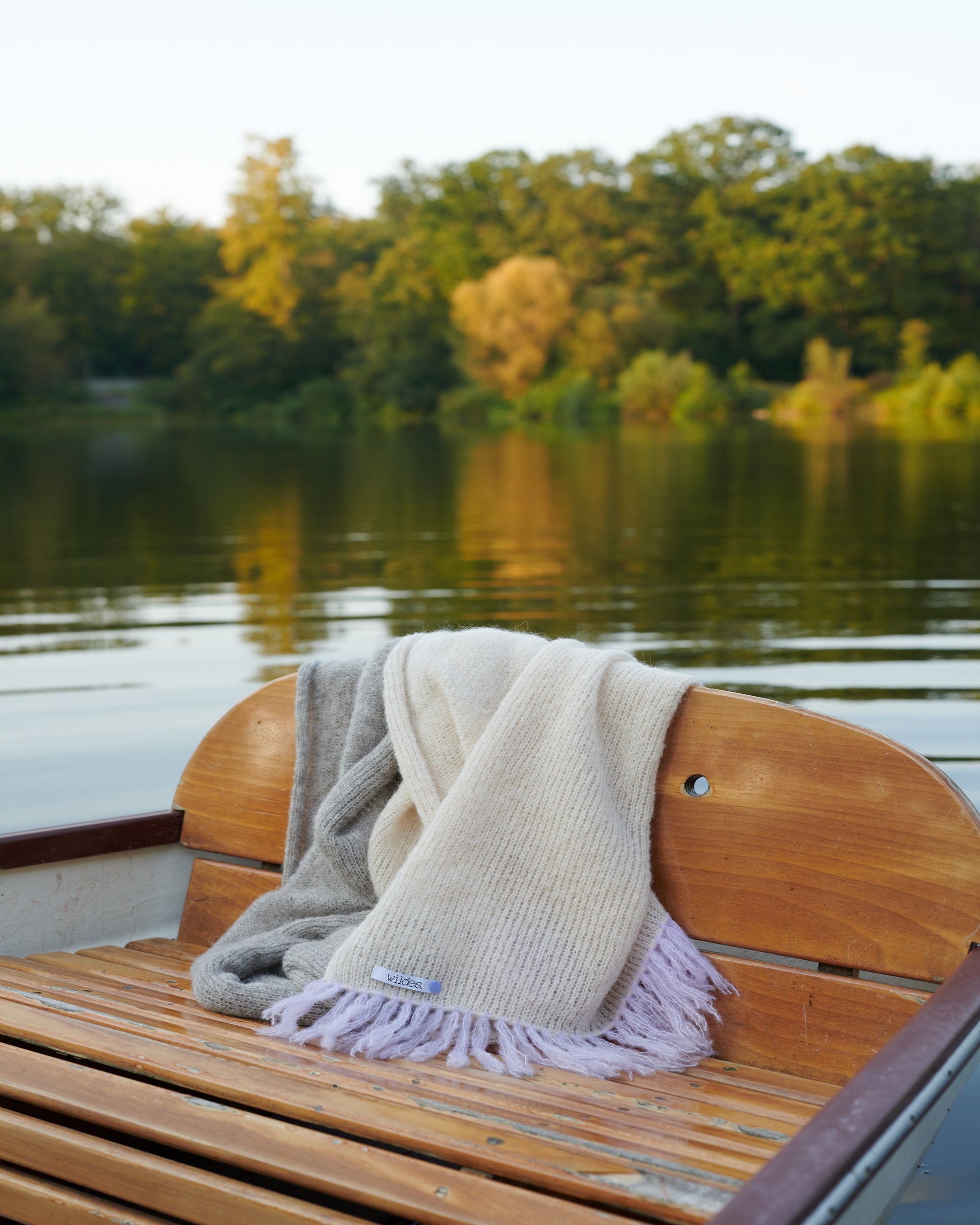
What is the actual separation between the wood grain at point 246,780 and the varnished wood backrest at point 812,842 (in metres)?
0.76

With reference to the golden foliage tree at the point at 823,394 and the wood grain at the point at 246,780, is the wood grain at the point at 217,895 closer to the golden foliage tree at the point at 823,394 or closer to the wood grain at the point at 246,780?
the wood grain at the point at 246,780

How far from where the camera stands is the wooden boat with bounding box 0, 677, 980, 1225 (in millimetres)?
1402

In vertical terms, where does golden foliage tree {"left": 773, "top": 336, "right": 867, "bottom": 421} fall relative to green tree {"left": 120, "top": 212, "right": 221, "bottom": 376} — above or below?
below

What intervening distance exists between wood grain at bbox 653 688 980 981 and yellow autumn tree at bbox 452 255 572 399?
176ft

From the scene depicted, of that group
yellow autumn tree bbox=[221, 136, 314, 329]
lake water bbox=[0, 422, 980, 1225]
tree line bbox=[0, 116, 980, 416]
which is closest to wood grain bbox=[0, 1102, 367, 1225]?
lake water bbox=[0, 422, 980, 1225]

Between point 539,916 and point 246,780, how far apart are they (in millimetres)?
747

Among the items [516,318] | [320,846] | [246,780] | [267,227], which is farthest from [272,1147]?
[267,227]

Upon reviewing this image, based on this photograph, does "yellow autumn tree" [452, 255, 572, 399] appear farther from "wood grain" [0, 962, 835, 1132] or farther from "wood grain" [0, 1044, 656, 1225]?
"wood grain" [0, 1044, 656, 1225]

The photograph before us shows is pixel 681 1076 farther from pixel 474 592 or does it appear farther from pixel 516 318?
pixel 516 318

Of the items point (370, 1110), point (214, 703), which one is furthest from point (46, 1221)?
point (214, 703)

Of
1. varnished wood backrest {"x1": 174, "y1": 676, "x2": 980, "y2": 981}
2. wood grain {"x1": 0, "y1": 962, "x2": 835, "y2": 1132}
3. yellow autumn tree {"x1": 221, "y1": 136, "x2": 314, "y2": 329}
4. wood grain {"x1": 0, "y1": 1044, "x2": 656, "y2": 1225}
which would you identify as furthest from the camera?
yellow autumn tree {"x1": 221, "y1": 136, "x2": 314, "y2": 329}

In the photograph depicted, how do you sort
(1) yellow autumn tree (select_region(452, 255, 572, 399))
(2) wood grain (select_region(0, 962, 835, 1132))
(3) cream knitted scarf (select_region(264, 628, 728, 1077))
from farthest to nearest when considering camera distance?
(1) yellow autumn tree (select_region(452, 255, 572, 399)) → (3) cream knitted scarf (select_region(264, 628, 728, 1077)) → (2) wood grain (select_region(0, 962, 835, 1132))

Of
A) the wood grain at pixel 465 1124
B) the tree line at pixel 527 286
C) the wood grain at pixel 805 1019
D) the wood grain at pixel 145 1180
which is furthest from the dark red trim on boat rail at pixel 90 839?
the tree line at pixel 527 286

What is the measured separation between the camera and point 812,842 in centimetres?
191
